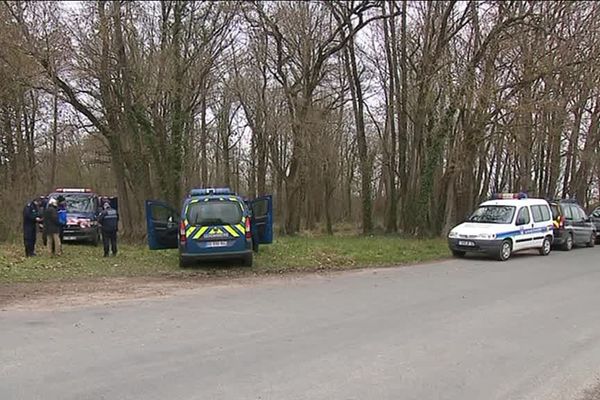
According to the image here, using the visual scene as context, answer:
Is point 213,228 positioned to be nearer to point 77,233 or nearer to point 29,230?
point 29,230

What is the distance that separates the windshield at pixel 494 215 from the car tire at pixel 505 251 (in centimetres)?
78

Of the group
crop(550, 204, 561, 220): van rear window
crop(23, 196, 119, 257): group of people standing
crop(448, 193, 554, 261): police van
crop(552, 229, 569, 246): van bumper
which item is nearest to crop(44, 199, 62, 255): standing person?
crop(23, 196, 119, 257): group of people standing

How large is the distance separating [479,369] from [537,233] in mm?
15272

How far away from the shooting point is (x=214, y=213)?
1483 centimetres

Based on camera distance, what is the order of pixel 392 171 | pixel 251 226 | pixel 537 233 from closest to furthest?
pixel 251 226, pixel 537 233, pixel 392 171

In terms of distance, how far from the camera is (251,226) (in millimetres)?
15969

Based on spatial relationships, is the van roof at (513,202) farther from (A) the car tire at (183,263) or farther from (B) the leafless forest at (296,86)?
(A) the car tire at (183,263)

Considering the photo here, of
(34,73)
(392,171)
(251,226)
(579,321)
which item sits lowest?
(579,321)

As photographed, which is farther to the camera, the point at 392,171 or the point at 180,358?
the point at 392,171

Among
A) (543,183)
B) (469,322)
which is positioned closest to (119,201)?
(469,322)

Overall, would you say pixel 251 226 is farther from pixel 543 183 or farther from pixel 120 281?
pixel 543 183

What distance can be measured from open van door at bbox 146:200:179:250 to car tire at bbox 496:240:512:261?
969 centimetres

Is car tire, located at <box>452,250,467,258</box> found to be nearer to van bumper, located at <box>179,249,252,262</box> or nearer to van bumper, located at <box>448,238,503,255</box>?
van bumper, located at <box>448,238,503,255</box>

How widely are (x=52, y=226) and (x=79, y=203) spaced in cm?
653
